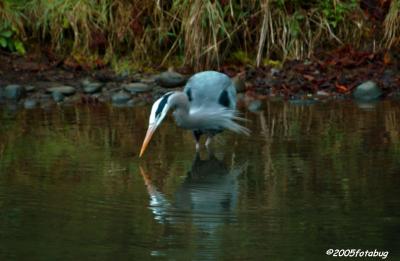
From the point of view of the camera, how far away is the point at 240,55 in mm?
15008

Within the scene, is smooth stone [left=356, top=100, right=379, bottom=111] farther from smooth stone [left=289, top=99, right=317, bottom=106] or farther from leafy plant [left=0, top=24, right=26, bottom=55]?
leafy plant [left=0, top=24, right=26, bottom=55]

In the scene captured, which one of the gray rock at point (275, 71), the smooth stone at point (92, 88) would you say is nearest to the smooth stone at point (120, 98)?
the smooth stone at point (92, 88)

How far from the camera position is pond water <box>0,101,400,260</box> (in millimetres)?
6426

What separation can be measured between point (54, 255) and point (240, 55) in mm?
9035

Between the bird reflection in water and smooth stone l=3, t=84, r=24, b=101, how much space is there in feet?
16.8

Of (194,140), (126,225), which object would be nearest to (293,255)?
(126,225)

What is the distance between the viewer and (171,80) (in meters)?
14.3

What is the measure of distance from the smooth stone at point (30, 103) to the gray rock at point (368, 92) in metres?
3.82

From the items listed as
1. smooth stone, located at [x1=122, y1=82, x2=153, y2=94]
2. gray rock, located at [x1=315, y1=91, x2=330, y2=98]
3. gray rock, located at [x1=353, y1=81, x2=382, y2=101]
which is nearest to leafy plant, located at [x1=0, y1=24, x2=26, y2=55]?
smooth stone, located at [x1=122, y1=82, x2=153, y2=94]

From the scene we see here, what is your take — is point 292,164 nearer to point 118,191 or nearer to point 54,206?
point 118,191

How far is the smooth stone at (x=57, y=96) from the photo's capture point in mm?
14086

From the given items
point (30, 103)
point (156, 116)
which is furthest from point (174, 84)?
point (156, 116)

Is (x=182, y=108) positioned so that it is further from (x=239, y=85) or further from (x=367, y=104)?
(x=239, y=85)

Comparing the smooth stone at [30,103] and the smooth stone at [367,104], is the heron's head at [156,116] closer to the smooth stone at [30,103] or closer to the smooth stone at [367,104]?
the smooth stone at [367,104]
